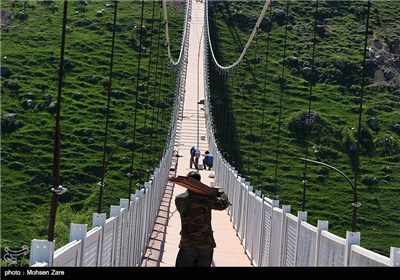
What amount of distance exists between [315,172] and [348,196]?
6.02 metres

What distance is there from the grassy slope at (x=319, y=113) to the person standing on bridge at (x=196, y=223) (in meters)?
44.3

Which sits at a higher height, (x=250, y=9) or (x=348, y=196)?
(x=250, y=9)

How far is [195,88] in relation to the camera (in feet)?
274

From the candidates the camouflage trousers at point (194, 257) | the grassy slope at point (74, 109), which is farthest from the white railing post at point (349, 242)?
the grassy slope at point (74, 109)

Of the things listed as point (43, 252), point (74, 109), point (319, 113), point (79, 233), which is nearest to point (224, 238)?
point (79, 233)

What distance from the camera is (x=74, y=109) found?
96188mm

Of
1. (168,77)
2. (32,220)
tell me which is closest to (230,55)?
(168,77)

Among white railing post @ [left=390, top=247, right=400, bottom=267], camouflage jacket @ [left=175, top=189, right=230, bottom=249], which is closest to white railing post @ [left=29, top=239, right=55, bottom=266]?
white railing post @ [left=390, top=247, right=400, bottom=267]

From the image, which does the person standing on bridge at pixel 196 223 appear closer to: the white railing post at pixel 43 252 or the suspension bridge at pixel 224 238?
the suspension bridge at pixel 224 238

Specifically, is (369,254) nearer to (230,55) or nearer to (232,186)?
(232,186)

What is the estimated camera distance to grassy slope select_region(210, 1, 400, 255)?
248 ft

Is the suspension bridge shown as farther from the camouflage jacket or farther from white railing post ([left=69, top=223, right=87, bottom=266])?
the camouflage jacket

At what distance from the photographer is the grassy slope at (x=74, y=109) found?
233 feet
